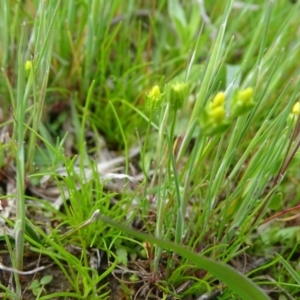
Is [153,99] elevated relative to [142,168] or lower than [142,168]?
elevated

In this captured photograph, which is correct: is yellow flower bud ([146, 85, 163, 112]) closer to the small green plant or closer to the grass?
the grass

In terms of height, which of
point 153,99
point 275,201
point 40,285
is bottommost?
point 40,285

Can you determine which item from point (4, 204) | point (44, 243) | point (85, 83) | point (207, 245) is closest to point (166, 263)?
point (207, 245)

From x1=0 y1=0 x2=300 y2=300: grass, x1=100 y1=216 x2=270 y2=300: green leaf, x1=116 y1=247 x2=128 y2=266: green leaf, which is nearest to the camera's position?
x1=100 y1=216 x2=270 y2=300: green leaf

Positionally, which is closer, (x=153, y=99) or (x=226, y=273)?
(x=226, y=273)

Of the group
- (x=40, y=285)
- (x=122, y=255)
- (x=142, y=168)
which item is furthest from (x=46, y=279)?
(x=142, y=168)

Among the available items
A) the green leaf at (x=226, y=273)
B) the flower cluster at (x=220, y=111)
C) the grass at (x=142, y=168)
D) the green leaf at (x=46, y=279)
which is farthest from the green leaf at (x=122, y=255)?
the flower cluster at (x=220, y=111)

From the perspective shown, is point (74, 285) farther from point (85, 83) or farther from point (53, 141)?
point (85, 83)

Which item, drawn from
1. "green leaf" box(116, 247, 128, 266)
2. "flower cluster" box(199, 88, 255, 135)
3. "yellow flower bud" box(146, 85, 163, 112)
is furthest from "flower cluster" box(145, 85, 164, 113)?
"green leaf" box(116, 247, 128, 266)

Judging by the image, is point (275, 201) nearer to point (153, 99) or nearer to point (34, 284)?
point (153, 99)
